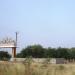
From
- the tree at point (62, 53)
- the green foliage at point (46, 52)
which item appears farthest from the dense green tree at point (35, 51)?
the tree at point (62, 53)

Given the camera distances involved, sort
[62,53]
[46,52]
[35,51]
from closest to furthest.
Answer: [62,53]
[46,52]
[35,51]

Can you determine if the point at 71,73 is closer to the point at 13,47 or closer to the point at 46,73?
the point at 46,73

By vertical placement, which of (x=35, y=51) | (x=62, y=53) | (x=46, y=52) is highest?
(x=35, y=51)

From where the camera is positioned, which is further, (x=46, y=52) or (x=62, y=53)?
(x=46, y=52)

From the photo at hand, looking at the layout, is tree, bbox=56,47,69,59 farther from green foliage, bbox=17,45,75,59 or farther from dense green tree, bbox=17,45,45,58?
dense green tree, bbox=17,45,45,58

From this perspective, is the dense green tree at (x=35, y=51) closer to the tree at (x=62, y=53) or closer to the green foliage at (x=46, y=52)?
the green foliage at (x=46, y=52)

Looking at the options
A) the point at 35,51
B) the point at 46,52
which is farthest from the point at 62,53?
the point at 35,51

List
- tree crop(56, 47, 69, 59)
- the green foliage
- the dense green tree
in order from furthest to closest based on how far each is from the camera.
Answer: the dense green tree
the green foliage
tree crop(56, 47, 69, 59)

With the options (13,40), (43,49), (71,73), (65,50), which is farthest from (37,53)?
(71,73)

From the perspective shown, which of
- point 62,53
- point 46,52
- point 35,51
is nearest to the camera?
point 62,53

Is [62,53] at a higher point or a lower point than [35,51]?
lower

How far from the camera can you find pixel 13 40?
8831cm

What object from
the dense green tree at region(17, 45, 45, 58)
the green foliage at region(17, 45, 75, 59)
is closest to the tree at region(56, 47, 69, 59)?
the green foliage at region(17, 45, 75, 59)

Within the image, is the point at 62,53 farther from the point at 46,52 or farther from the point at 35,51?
the point at 35,51
